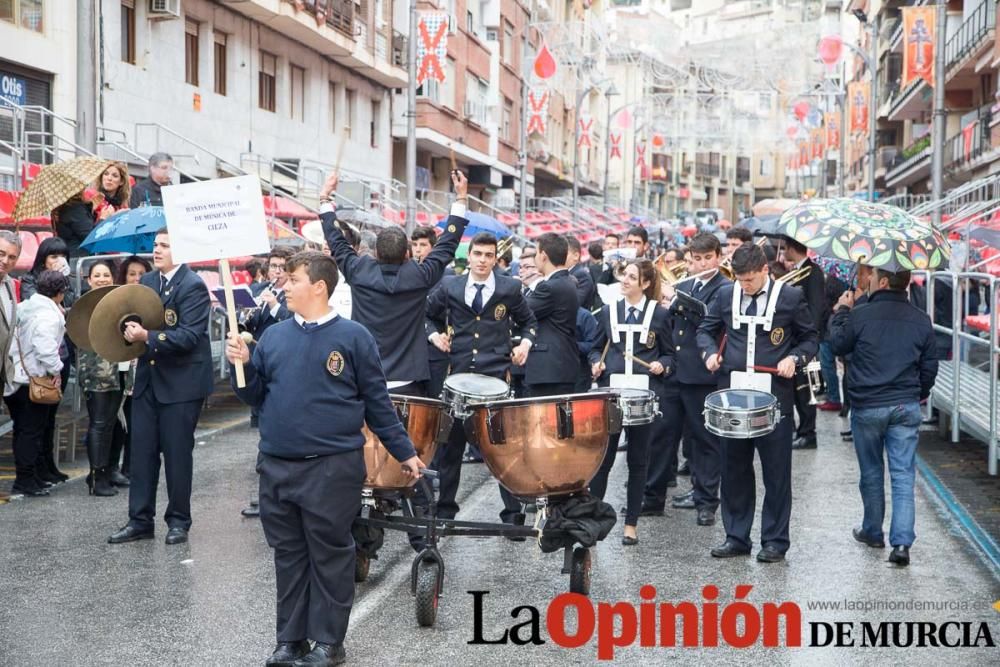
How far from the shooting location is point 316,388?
5.96 meters

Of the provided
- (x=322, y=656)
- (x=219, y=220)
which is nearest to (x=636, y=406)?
(x=219, y=220)

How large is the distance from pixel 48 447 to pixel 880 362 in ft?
21.7

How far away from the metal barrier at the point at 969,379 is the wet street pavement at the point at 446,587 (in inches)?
31.6

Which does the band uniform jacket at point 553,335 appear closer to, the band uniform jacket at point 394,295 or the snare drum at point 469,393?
the band uniform jacket at point 394,295

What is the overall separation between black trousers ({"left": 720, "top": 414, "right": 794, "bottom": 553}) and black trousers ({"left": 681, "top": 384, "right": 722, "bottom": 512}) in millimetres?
1178

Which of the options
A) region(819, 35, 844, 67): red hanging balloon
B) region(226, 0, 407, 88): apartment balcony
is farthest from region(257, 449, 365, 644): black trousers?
region(819, 35, 844, 67): red hanging balloon

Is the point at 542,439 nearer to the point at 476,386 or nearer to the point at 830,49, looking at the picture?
the point at 476,386

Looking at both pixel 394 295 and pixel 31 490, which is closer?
pixel 394 295

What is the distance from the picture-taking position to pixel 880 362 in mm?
8500

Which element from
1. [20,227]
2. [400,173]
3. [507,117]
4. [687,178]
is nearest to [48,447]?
[20,227]

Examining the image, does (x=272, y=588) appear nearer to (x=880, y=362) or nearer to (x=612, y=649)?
(x=612, y=649)

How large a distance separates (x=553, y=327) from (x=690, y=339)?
1142 millimetres

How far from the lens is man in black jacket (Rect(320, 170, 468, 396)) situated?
329 inches

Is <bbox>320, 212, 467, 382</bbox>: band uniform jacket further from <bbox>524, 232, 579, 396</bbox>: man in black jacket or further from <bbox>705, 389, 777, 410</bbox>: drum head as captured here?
<bbox>705, 389, 777, 410</bbox>: drum head
